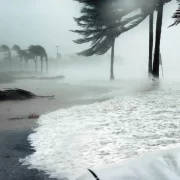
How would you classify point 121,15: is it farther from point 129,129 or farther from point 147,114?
point 129,129

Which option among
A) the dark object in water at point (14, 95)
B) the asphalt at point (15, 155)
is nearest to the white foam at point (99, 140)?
the asphalt at point (15, 155)

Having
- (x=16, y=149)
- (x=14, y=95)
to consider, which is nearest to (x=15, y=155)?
(x=16, y=149)

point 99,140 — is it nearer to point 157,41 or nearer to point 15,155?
point 15,155

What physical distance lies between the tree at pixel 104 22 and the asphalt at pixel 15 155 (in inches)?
500

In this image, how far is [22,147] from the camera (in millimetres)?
4121

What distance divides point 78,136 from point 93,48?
564 inches

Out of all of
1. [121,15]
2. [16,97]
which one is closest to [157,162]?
[16,97]

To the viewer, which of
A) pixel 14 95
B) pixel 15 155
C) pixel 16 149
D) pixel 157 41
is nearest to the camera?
pixel 15 155

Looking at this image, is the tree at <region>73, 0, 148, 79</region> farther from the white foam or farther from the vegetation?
the white foam

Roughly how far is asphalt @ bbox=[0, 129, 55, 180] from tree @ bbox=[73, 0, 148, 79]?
41.7 feet

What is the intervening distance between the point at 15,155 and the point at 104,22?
584 inches

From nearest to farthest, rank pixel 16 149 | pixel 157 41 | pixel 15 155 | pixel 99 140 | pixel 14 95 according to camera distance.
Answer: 1. pixel 15 155
2. pixel 16 149
3. pixel 99 140
4. pixel 14 95
5. pixel 157 41

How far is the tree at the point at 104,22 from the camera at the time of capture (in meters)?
16.5

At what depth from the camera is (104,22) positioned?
57.1 feet
